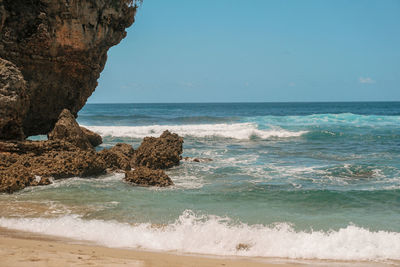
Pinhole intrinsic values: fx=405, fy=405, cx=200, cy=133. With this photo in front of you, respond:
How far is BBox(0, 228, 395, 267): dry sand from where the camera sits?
14.1ft

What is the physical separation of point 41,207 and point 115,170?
3776 millimetres

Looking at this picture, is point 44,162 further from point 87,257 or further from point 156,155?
point 87,257

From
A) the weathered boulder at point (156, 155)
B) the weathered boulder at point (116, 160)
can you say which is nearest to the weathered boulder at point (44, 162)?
the weathered boulder at point (116, 160)

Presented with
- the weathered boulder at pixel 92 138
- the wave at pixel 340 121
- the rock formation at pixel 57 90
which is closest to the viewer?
the rock formation at pixel 57 90

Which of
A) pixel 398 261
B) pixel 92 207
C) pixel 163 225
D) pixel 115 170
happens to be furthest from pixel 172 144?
pixel 398 261

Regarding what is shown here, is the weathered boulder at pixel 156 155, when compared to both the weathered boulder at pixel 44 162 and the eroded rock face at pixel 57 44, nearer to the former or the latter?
the weathered boulder at pixel 44 162

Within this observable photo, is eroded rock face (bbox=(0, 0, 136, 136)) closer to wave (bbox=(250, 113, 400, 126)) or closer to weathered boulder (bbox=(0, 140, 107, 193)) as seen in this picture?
weathered boulder (bbox=(0, 140, 107, 193))

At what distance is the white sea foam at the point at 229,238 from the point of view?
5461 millimetres

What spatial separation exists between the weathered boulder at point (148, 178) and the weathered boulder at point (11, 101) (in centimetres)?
320

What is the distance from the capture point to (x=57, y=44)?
12367mm

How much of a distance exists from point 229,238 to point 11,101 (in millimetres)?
6743

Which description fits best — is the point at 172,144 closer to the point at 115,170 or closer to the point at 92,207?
the point at 115,170

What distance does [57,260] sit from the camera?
4.31 m

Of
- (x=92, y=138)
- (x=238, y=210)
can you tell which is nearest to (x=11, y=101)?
(x=238, y=210)
